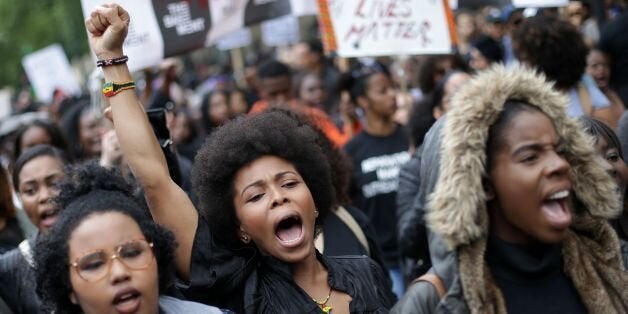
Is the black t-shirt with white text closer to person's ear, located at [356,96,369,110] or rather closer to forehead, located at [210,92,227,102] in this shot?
person's ear, located at [356,96,369,110]

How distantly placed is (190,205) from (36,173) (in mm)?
2217

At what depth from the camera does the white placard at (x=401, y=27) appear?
759 centimetres

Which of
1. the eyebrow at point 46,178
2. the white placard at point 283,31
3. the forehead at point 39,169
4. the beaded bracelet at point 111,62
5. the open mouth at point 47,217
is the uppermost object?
the beaded bracelet at point 111,62

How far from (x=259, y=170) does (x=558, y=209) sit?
1.19 meters

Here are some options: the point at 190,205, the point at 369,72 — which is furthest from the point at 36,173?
the point at 369,72

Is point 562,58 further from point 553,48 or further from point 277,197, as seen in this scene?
point 277,197

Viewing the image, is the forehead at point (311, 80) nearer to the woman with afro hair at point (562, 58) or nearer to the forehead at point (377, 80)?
the forehead at point (377, 80)

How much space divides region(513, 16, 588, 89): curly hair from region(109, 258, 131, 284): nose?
324 cm

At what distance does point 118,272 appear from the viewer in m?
3.26

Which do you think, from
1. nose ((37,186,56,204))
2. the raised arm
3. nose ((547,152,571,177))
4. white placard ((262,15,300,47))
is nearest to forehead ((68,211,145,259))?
the raised arm

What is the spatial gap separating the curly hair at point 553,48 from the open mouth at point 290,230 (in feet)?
8.44

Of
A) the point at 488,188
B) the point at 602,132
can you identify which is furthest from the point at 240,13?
the point at 488,188

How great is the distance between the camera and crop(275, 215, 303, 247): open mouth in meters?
3.63

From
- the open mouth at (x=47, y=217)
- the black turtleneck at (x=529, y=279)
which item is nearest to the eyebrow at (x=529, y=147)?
the black turtleneck at (x=529, y=279)
